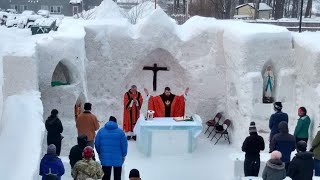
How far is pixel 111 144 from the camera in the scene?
9328 millimetres

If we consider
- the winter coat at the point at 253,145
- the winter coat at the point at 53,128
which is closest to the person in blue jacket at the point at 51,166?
the winter coat at the point at 53,128

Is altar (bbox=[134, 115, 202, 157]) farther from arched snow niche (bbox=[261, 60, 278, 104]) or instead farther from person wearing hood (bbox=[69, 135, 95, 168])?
person wearing hood (bbox=[69, 135, 95, 168])

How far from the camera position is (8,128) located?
9.88m

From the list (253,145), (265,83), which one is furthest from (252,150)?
(265,83)

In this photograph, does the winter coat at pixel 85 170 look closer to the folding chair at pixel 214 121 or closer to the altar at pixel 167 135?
the altar at pixel 167 135

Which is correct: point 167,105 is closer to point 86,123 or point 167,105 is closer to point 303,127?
point 86,123

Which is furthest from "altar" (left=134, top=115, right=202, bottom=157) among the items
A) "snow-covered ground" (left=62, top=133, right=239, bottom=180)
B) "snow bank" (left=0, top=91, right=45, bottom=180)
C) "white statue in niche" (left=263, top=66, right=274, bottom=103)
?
"snow bank" (left=0, top=91, right=45, bottom=180)

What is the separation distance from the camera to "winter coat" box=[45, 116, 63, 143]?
34.6 ft

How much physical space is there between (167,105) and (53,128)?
4358 millimetres

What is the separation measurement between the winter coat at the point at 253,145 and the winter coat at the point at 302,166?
1145 mm

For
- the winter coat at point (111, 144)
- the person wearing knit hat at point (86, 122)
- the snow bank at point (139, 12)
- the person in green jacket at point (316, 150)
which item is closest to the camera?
the winter coat at point (111, 144)

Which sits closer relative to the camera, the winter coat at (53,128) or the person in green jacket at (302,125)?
the winter coat at (53,128)

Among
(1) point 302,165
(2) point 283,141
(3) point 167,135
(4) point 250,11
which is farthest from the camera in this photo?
(4) point 250,11

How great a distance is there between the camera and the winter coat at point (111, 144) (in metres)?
9.28
